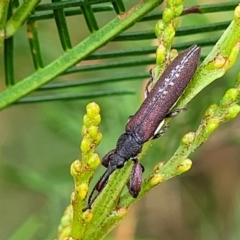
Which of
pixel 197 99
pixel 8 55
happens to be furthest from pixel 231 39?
pixel 197 99

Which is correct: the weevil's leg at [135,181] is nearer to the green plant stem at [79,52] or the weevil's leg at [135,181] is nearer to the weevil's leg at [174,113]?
the weevil's leg at [174,113]

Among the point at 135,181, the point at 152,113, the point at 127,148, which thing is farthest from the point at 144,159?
the point at 135,181

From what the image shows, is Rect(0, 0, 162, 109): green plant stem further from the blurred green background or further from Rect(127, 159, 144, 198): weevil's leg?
the blurred green background

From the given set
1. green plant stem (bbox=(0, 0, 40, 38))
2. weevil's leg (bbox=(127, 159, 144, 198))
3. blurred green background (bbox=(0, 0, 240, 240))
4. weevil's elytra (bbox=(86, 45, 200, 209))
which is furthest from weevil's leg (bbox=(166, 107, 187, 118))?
blurred green background (bbox=(0, 0, 240, 240))

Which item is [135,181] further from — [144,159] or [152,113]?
[144,159]

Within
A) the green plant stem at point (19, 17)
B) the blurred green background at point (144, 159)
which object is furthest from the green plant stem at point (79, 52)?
the blurred green background at point (144, 159)

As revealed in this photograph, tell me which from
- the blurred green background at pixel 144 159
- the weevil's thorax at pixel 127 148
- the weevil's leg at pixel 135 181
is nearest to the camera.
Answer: the weevil's leg at pixel 135 181
